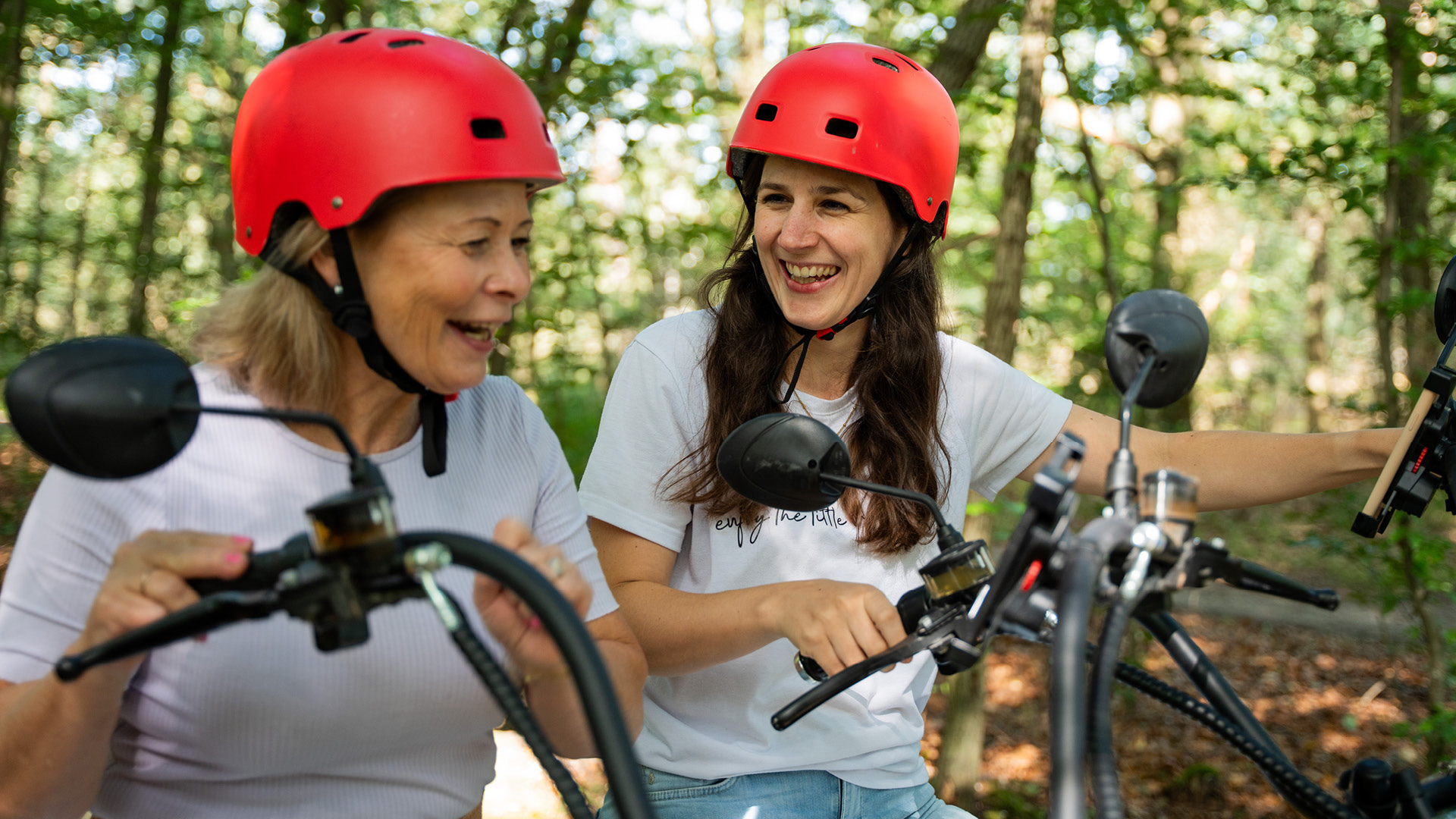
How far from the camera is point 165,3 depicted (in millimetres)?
6754

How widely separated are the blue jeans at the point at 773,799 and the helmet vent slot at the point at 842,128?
1572 millimetres

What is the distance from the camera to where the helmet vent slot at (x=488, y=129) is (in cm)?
199

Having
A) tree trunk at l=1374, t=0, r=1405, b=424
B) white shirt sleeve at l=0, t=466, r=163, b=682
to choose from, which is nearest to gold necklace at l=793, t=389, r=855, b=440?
white shirt sleeve at l=0, t=466, r=163, b=682

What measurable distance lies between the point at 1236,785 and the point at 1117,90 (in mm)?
4095

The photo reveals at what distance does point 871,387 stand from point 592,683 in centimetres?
182

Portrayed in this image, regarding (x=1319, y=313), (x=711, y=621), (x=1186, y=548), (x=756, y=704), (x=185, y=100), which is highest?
(x=1186, y=548)

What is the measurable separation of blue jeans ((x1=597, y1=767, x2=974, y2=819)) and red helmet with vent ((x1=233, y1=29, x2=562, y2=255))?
4.66 feet

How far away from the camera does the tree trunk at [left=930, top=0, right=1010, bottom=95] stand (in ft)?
18.5

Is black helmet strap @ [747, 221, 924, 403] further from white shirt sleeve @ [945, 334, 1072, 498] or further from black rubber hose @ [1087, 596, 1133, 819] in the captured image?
black rubber hose @ [1087, 596, 1133, 819]

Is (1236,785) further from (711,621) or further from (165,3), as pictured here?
(165,3)

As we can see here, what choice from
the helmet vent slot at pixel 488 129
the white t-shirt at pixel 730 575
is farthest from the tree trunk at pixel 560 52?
the helmet vent slot at pixel 488 129

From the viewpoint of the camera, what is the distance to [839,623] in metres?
1.81

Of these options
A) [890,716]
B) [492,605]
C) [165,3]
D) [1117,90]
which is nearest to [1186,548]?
[492,605]

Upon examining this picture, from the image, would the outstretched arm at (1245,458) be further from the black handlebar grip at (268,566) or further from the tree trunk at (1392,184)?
the tree trunk at (1392,184)
